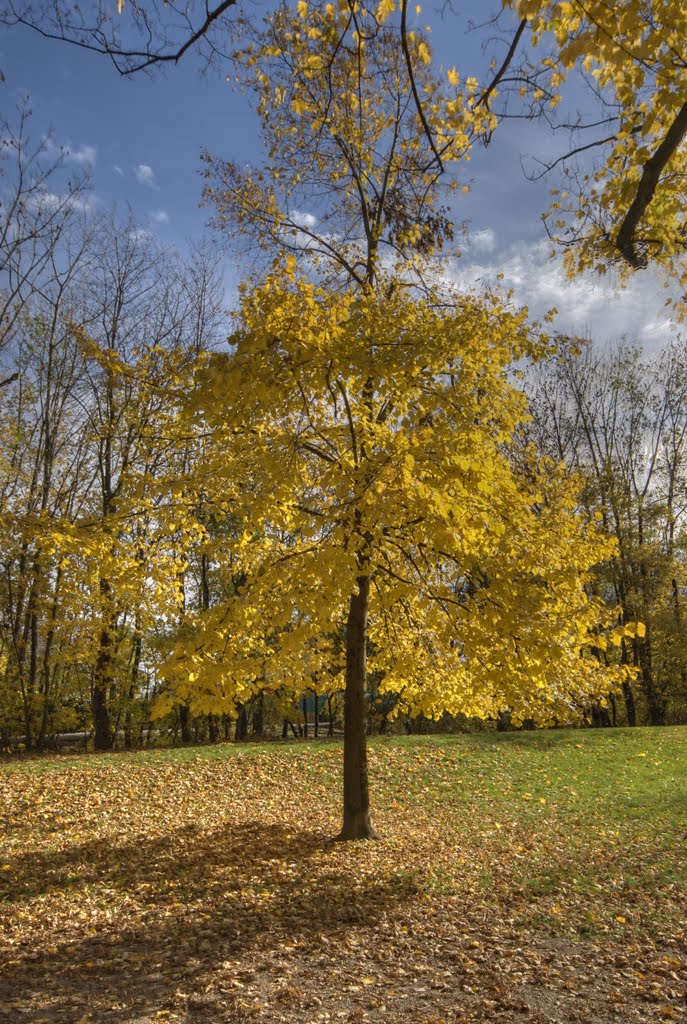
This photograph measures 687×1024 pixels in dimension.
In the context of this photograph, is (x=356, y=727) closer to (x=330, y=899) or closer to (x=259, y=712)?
(x=330, y=899)

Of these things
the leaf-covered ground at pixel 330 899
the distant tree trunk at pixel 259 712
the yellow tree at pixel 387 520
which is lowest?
the leaf-covered ground at pixel 330 899

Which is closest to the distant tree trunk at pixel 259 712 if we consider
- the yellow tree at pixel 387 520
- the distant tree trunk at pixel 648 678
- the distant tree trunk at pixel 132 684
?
the distant tree trunk at pixel 132 684

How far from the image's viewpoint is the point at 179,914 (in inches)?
227

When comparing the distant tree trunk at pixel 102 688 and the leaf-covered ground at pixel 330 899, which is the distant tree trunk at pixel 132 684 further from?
the leaf-covered ground at pixel 330 899

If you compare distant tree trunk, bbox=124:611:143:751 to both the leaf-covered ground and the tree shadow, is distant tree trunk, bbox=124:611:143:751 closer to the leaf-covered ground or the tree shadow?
the leaf-covered ground

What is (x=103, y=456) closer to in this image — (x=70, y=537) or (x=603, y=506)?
(x=70, y=537)

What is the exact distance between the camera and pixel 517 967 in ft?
15.1

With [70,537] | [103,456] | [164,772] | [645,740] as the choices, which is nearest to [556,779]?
[645,740]

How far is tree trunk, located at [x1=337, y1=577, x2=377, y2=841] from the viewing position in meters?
8.12

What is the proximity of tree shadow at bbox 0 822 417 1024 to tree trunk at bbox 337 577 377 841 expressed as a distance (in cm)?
46

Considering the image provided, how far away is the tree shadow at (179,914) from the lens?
4.22m

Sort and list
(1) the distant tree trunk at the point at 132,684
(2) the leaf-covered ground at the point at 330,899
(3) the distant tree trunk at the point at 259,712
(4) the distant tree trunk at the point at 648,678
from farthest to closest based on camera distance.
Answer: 1. (3) the distant tree trunk at the point at 259,712
2. (4) the distant tree trunk at the point at 648,678
3. (1) the distant tree trunk at the point at 132,684
4. (2) the leaf-covered ground at the point at 330,899

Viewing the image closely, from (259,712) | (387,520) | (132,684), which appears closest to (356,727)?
(387,520)

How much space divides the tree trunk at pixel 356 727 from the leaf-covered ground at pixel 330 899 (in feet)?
0.96
